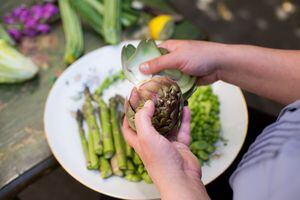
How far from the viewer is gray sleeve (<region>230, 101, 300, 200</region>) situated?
601mm

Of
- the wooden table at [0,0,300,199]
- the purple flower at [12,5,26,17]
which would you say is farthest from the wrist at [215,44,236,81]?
the purple flower at [12,5,26,17]

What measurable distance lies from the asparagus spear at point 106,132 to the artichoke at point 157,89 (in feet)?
0.59

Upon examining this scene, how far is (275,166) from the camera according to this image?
0.62 meters

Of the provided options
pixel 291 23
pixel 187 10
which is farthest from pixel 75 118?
pixel 291 23

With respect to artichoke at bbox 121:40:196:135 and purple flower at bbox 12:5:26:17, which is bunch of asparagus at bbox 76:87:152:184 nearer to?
artichoke at bbox 121:40:196:135

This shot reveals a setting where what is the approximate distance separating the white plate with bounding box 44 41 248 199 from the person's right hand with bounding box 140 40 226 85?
0.17 meters

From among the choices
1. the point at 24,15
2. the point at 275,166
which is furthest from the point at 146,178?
the point at 24,15

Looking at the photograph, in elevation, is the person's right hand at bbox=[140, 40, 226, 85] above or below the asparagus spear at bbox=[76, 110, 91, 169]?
above

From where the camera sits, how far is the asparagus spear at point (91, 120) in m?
1.11

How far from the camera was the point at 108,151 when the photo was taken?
3.62ft

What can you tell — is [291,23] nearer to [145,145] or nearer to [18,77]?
[18,77]

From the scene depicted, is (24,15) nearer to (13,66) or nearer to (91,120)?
(13,66)

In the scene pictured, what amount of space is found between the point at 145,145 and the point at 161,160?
0.04 m

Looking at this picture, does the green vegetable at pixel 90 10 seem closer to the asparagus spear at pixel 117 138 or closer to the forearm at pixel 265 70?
the asparagus spear at pixel 117 138
